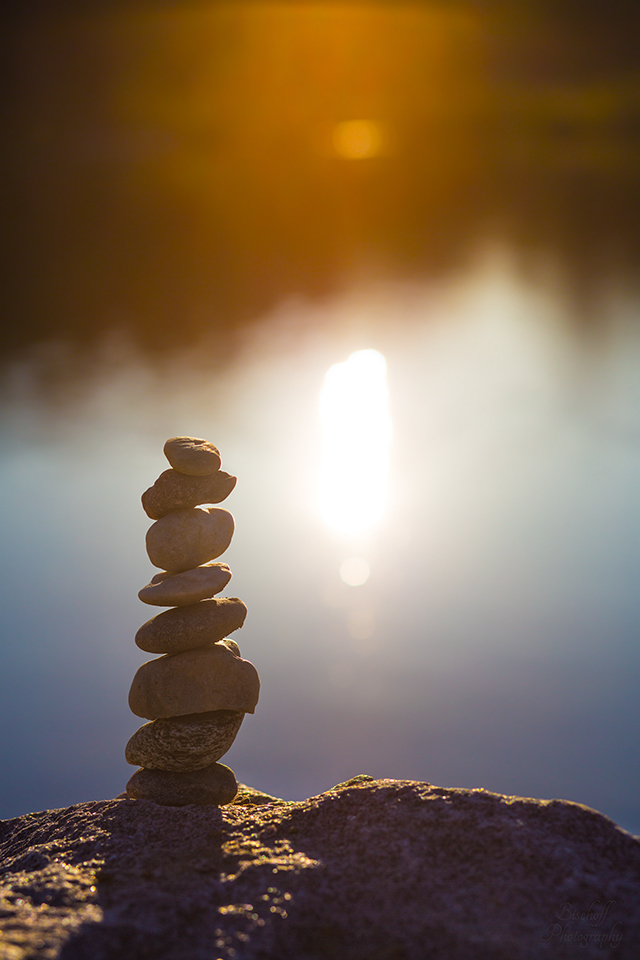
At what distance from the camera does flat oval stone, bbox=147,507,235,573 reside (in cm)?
729

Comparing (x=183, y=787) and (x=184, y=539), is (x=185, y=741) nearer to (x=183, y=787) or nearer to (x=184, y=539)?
(x=183, y=787)

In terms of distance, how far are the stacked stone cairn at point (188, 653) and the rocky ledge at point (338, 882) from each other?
3.25ft

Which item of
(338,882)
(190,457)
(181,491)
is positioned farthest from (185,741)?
(190,457)

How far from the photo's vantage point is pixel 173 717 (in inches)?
275

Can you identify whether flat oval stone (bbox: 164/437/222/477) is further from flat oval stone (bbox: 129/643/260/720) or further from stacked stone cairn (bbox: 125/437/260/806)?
flat oval stone (bbox: 129/643/260/720)

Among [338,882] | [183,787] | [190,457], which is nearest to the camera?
[338,882]

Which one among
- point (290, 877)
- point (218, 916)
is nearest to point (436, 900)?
point (290, 877)

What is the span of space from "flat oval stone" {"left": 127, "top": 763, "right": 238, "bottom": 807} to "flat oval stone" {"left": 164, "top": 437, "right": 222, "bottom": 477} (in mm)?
3309

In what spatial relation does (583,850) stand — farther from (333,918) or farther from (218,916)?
(218,916)

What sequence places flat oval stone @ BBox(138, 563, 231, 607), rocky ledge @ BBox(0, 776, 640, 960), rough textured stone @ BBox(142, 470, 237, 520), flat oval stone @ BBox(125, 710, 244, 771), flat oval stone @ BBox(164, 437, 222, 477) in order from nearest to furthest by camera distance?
rocky ledge @ BBox(0, 776, 640, 960)
flat oval stone @ BBox(125, 710, 244, 771)
flat oval stone @ BBox(138, 563, 231, 607)
flat oval stone @ BBox(164, 437, 222, 477)
rough textured stone @ BBox(142, 470, 237, 520)

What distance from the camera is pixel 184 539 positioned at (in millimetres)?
7281

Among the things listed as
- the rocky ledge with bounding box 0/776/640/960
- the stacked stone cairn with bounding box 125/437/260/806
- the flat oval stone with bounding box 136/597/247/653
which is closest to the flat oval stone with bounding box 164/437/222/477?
the stacked stone cairn with bounding box 125/437/260/806

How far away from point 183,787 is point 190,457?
3.54 metres

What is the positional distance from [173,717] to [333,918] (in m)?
3.52
